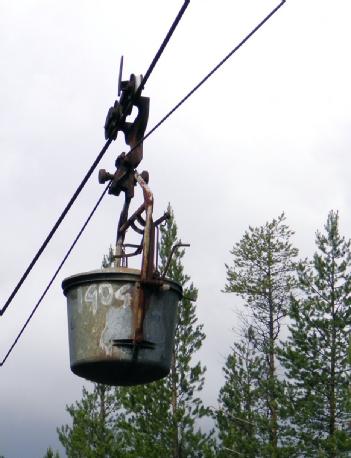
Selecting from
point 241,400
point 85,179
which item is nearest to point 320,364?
point 241,400

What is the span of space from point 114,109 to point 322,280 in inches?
806

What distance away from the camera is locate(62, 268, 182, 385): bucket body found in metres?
3.11

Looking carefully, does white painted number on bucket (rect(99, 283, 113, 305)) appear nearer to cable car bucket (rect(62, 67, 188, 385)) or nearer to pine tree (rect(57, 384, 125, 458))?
cable car bucket (rect(62, 67, 188, 385))

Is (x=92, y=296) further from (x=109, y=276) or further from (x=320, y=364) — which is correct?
(x=320, y=364)

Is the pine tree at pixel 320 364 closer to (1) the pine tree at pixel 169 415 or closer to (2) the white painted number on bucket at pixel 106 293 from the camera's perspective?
(1) the pine tree at pixel 169 415

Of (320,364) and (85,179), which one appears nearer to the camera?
(85,179)

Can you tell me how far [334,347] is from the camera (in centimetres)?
2256

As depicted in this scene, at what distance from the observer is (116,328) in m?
3.12

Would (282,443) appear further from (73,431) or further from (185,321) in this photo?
(73,431)

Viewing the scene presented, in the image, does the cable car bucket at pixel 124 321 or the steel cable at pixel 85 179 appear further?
the cable car bucket at pixel 124 321

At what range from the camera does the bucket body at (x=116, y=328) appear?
10.2 ft

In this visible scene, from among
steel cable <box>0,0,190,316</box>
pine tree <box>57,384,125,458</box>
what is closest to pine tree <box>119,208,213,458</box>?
pine tree <box>57,384,125,458</box>

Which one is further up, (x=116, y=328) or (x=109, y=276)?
(x=109, y=276)

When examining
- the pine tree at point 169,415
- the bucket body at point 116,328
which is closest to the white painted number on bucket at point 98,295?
the bucket body at point 116,328
